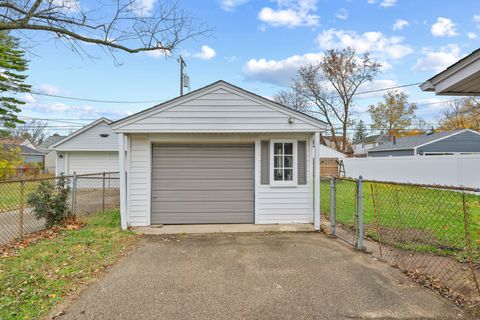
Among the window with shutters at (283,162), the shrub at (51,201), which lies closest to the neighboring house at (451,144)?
the window with shutters at (283,162)

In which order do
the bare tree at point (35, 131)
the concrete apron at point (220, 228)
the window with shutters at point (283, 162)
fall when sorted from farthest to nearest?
1. the bare tree at point (35, 131)
2. the window with shutters at point (283, 162)
3. the concrete apron at point (220, 228)

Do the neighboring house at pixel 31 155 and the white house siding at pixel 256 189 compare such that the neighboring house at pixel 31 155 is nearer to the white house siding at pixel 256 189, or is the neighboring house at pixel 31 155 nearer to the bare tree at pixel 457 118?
the white house siding at pixel 256 189

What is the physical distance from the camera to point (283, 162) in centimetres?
712

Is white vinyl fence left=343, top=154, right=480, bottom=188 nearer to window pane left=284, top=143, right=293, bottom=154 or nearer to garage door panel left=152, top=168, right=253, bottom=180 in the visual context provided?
window pane left=284, top=143, right=293, bottom=154

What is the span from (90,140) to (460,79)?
18219 millimetres

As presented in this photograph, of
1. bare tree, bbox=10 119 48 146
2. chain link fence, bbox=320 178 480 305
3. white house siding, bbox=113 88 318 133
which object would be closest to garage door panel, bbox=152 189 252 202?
white house siding, bbox=113 88 318 133

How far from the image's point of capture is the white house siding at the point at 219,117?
6602mm

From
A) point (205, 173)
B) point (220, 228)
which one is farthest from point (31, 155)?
point (220, 228)

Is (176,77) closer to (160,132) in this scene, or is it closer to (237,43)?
(237,43)

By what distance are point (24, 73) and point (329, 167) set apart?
959 inches

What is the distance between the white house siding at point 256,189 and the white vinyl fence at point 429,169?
10.1 m

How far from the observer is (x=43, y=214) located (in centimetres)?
A: 670

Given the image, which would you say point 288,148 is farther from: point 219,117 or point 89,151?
point 89,151

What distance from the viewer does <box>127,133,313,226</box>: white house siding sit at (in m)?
6.95
